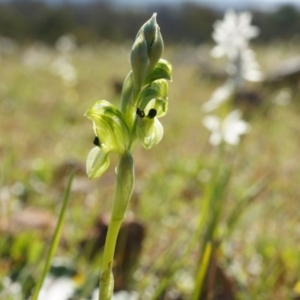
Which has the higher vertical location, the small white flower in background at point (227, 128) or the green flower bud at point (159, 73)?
the small white flower in background at point (227, 128)

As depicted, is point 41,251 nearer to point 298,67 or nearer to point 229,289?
point 229,289

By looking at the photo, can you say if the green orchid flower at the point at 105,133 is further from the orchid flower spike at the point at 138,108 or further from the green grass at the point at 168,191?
the green grass at the point at 168,191

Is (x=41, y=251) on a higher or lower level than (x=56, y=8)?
lower

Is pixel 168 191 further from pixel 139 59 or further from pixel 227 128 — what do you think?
pixel 139 59

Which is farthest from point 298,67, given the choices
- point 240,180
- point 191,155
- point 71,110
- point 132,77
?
point 132,77

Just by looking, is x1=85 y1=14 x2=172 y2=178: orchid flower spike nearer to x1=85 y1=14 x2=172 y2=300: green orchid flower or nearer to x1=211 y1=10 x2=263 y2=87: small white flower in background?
x1=85 y1=14 x2=172 y2=300: green orchid flower

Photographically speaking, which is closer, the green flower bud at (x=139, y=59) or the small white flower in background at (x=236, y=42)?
the green flower bud at (x=139, y=59)

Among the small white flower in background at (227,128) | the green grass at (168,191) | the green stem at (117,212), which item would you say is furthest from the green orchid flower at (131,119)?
the small white flower in background at (227,128)
